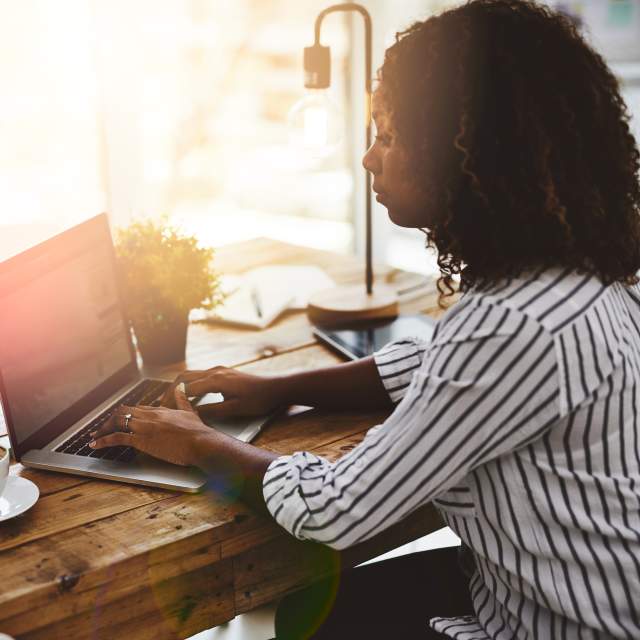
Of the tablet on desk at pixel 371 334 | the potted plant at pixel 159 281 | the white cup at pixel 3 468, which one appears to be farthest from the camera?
the tablet on desk at pixel 371 334

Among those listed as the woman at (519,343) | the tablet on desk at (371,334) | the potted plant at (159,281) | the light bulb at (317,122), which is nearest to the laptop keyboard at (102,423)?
the potted plant at (159,281)

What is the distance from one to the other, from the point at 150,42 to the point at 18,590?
2.33 m

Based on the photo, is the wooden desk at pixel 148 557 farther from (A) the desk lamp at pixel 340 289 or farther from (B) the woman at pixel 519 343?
(A) the desk lamp at pixel 340 289

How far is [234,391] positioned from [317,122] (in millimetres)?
706

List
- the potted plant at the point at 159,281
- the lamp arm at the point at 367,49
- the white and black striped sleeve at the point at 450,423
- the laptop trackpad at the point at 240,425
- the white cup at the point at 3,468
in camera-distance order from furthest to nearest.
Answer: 1. the lamp arm at the point at 367,49
2. the potted plant at the point at 159,281
3. the laptop trackpad at the point at 240,425
4. the white cup at the point at 3,468
5. the white and black striped sleeve at the point at 450,423

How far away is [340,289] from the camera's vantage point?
1742 mm

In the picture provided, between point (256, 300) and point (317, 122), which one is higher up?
point (317, 122)

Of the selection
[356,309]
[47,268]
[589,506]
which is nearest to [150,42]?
[356,309]

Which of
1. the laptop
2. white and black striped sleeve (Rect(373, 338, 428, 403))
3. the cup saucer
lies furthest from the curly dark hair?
the cup saucer

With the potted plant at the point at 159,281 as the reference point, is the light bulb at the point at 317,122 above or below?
above

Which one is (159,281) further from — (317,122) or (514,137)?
(514,137)

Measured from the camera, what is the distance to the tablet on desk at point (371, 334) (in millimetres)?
1476

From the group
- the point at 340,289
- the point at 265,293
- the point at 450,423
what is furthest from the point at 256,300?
the point at 450,423

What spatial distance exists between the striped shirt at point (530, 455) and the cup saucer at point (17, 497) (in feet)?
1.01
